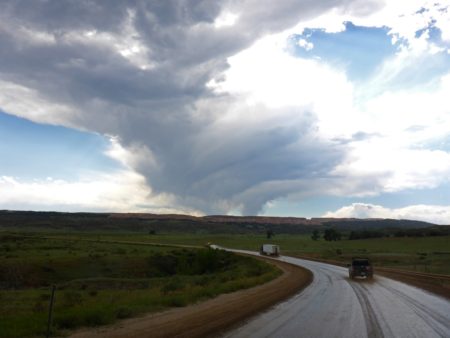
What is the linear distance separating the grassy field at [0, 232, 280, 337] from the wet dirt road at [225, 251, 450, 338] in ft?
16.3

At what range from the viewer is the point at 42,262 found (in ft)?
180

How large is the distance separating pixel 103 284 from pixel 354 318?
30635 millimetres

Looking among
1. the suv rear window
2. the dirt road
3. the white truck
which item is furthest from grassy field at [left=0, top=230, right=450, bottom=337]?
the white truck

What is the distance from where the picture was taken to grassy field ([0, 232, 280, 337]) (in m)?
16.6

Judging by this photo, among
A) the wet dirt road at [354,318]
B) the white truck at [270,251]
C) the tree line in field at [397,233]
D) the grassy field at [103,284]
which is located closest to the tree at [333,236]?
the tree line in field at [397,233]

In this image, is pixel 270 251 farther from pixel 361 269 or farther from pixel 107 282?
pixel 107 282

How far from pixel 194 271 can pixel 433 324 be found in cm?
5813

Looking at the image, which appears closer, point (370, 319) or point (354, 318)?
point (370, 319)

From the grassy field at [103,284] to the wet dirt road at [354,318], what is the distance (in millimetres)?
4956

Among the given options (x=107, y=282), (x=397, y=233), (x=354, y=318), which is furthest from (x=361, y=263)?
(x=397, y=233)

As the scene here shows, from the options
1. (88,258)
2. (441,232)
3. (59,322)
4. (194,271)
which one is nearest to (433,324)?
(59,322)

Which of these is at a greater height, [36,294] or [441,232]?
[441,232]

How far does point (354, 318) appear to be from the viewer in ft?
59.1

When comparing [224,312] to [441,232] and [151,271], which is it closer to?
[151,271]
